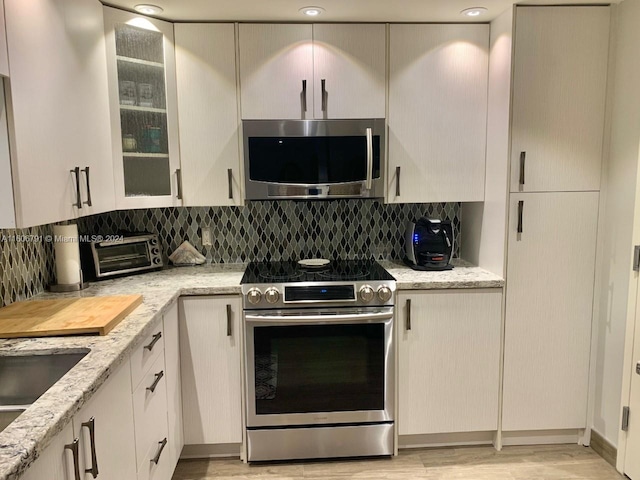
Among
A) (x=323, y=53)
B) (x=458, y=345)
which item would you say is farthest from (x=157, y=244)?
(x=458, y=345)

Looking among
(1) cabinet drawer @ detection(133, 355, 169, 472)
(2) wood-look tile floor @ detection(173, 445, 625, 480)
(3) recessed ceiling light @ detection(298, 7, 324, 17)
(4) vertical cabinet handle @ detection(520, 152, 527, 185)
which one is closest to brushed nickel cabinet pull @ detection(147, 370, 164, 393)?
(1) cabinet drawer @ detection(133, 355, 169, 472)

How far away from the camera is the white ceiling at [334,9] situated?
7.18 feet

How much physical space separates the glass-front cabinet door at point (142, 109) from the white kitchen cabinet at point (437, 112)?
114 centimetres

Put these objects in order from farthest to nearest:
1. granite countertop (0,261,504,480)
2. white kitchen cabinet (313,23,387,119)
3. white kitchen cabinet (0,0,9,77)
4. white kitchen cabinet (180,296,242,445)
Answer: white kitchen cabinet (313,23,387,119) → white kitchen cabinet (180,296,242,445) → white kitchen cabinet (0,0,9,77) → granite countertop (0,261,504,480)

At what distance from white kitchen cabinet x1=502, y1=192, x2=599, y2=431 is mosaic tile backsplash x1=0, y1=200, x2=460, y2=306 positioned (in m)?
0.61

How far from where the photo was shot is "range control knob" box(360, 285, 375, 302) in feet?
7.62

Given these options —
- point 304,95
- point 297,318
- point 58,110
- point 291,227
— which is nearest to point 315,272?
point 297,318

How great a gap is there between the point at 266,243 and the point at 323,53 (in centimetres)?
113

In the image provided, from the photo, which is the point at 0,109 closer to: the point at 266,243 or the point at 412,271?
the point at 266,243

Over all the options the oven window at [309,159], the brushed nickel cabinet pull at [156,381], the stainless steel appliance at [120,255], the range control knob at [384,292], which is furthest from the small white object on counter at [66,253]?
the range control knob at [384,292]

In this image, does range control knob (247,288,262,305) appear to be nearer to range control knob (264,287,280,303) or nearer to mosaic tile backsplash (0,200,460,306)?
range control knob (264,287,280,303)

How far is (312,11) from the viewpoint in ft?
7.54

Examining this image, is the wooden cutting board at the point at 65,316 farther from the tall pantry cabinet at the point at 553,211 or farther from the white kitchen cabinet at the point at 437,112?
the tall pantry cabinet at the point at 553,211

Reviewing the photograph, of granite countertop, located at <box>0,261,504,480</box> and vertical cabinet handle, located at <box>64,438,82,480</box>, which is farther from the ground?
granite countertop, located at <box>0,261,504,480</box>
